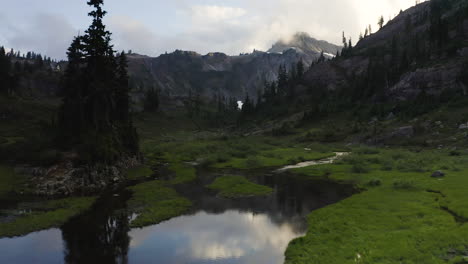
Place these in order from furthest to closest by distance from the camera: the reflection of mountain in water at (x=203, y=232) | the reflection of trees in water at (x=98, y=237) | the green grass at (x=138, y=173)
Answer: the green grass at (x=138, y=173) → the reflection of mountain in water at (x=203, y=232) → the reflection of trees in water at (x=98, y=237)

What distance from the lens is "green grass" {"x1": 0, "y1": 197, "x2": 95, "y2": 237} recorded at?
33.8 m

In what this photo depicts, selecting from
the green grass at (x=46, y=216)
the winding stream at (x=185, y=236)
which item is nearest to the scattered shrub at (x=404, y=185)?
the winding stream at (x=185, y=236)

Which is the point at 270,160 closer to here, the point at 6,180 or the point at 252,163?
the point at 252,163

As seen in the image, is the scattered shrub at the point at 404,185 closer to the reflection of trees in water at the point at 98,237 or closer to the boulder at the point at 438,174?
the boulder at the point at 438,174

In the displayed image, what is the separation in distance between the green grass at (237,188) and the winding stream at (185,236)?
9.48 feet

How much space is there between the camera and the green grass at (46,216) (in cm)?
3382

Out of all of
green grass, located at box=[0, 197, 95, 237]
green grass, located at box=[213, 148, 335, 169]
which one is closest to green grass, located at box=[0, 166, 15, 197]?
green grass, located at box=[0, 197, 95, 237]

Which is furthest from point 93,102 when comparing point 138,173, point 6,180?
point 6,180

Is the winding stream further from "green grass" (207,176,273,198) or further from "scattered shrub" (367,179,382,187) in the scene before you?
"scattered shrub" (367,179,382,187)

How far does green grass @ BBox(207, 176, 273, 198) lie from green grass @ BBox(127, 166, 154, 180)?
15736 mm

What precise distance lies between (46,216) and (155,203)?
1311 centimetres

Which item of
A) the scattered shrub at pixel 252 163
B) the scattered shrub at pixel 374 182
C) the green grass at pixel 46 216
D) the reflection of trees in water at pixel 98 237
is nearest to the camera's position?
the reflection of trees in water at pixel 98 237

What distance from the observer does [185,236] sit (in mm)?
33531

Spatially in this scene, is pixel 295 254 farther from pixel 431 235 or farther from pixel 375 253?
pixel 431 235
